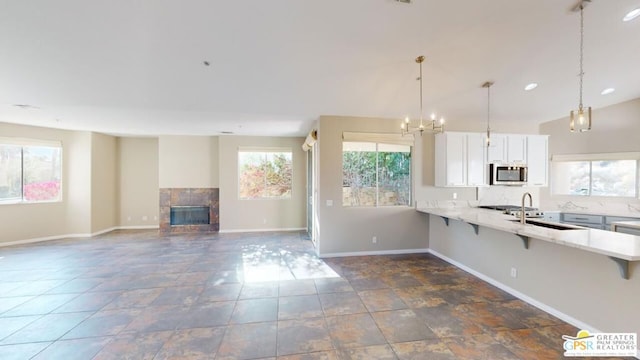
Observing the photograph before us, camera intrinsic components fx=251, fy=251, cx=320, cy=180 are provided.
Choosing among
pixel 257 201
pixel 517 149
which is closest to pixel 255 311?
pixel 257 201

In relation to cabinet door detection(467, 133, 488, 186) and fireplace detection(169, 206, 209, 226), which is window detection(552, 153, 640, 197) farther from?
fireplace detection(169, 206, 209, 226)

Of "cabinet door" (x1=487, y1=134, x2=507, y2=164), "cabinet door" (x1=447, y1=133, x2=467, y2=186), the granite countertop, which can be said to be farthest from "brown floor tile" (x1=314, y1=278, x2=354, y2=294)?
"cabinet door" (x1=487, y1=134, x2=507, y2=164)

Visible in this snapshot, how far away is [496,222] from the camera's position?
321cm

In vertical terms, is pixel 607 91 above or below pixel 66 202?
above

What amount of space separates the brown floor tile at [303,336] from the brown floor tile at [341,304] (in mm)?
239

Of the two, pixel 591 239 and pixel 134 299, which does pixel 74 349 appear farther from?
pixel 591 239

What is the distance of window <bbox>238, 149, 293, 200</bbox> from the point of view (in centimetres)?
732

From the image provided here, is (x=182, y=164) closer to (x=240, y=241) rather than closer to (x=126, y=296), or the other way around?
(x=240, y=241)

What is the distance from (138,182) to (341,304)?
7466 mm

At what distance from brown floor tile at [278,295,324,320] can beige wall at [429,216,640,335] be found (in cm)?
261

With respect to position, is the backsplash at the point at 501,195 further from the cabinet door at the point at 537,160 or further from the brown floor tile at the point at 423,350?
the brown floor tile at the point at 423,350

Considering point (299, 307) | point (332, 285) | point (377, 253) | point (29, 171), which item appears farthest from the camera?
point (29, 171)

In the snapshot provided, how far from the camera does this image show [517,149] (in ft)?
16.6

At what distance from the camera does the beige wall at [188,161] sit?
718 centimetres
